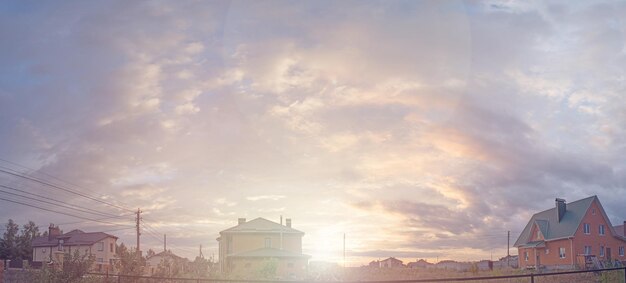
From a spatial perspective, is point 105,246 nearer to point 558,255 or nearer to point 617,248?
point 558,255

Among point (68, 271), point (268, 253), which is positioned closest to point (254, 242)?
point (268, 253)

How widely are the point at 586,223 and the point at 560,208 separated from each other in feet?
14.5

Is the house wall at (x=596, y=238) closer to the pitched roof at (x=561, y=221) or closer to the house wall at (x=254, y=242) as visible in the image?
the pitched roof at (x=561, y=221)

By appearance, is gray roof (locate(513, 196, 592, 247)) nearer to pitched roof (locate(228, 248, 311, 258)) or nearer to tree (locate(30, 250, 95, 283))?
pitched roof (locate(228, 248, 311, 258))

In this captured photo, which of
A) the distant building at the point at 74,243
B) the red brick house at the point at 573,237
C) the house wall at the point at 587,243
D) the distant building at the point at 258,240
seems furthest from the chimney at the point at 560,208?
the distant building at the point at 74,243

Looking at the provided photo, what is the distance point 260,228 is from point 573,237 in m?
34.4

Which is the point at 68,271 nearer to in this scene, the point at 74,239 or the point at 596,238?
the point at 596,238

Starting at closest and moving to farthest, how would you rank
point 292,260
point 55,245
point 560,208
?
point 292,260 < point 560,208 < point 55,245

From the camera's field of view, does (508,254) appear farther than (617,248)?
Yes

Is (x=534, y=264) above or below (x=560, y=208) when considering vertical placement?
below

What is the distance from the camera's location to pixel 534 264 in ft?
243

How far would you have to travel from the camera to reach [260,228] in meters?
70.5

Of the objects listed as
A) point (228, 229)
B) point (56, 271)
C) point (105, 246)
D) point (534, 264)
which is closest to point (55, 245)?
point (105, 246)

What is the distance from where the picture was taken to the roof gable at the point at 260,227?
69688 millimetres
